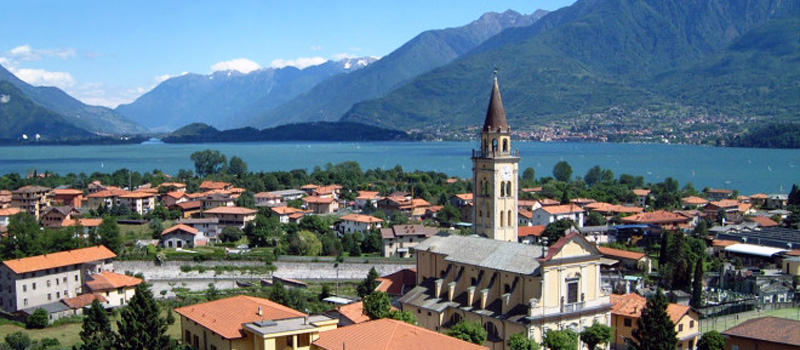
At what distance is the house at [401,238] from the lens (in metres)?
42.7

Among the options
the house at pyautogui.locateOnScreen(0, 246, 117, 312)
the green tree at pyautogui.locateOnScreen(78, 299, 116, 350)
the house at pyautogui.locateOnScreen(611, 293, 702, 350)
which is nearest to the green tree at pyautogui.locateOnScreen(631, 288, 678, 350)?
the house at pyautogui.locateOnScreen(611, 293, 702, 350)

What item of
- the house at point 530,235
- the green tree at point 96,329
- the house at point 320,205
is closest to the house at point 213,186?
the house at point 320,205

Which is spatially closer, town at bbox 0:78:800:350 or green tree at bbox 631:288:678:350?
green tree at bbox 631:288:678:350

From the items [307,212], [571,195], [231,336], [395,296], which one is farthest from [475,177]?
[571,195]

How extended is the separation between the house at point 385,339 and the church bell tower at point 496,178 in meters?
9.10

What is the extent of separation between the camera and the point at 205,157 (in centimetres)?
9812

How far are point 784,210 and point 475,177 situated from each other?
40850 millimetres

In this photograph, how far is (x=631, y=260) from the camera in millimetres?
37750

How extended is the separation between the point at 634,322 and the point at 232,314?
39.4 feet

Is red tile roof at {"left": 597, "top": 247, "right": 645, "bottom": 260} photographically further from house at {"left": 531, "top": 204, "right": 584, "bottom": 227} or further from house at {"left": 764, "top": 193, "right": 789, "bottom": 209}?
house at {"left": 764, "top": 193, "right": 789, "bottom": 209}

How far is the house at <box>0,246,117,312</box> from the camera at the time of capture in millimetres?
31198

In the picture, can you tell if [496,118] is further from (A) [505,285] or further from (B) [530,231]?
(B) [530,231]

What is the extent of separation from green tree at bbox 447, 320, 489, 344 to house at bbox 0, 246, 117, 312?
63.8 ft

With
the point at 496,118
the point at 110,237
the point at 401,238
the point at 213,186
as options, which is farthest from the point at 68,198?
the point at 496,118
